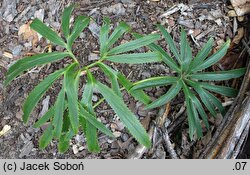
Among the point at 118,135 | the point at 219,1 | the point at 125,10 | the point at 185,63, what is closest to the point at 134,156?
the point at 118,135

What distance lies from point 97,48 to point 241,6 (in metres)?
0.92

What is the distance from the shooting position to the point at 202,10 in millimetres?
2578

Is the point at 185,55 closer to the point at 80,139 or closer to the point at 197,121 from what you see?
the point at 197,121

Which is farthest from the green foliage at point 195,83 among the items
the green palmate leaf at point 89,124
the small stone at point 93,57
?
the small stone at point 93,57

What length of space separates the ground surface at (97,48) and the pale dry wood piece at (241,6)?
0.23 feet

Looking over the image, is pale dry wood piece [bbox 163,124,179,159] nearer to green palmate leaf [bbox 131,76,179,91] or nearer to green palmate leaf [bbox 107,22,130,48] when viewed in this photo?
green palmate leaf [bbox 131,76,179,91]

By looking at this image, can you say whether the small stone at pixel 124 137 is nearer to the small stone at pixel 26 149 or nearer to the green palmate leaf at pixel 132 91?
the green palmate leaf at pixel 132 91

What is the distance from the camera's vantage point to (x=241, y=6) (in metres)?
2.49

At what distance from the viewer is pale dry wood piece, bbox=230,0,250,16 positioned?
2488mm

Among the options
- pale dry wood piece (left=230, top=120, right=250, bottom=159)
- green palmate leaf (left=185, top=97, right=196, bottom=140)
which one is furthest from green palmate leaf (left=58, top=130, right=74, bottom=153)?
pale dry wood piece (left=230, top=120, right=250, bottom=159)

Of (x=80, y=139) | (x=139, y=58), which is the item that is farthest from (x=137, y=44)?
(x=80, y=139)

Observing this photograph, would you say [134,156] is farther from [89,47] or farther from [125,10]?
[125,10]

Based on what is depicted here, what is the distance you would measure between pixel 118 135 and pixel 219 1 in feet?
3.47

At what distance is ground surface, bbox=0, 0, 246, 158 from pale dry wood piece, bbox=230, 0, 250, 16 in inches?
2.8
